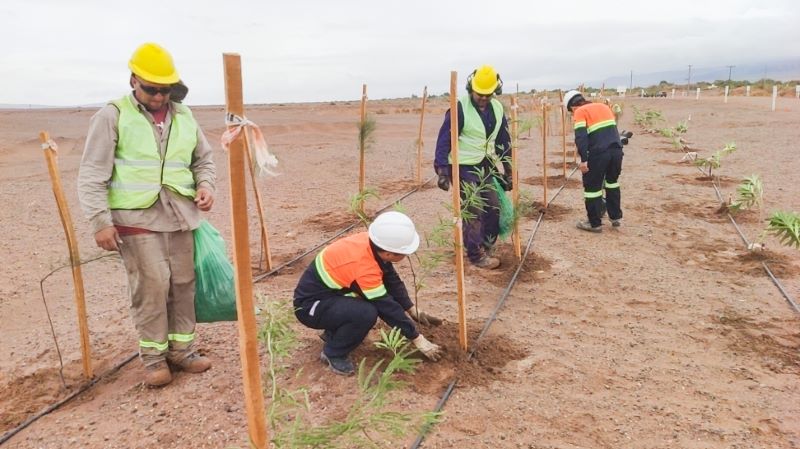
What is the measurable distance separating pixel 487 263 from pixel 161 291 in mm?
2926

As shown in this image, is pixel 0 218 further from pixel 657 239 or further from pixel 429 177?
pixel 657 239

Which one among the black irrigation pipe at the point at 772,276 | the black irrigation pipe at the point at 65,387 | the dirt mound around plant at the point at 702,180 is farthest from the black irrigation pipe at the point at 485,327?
the dirt mound around plant at the point at 702,180

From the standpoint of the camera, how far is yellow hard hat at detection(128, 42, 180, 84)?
262 centimetres

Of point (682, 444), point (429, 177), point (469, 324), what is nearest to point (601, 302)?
point (469, 324)

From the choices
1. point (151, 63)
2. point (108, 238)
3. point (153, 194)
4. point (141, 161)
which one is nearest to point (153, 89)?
point (151, 63)

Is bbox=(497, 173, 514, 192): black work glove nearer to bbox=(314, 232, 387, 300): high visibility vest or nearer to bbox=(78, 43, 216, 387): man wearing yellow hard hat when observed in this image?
bbox=(314, 232, 387, 300): high visibility vest

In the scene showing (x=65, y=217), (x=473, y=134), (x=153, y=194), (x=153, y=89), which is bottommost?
(x=65, y=217)

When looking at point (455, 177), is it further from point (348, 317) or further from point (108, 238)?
point (108, 238)

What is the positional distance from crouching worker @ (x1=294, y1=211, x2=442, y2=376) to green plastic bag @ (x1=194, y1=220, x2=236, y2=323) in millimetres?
397

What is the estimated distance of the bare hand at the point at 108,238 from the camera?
2705 mm

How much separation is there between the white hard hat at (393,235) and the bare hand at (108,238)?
126 cm

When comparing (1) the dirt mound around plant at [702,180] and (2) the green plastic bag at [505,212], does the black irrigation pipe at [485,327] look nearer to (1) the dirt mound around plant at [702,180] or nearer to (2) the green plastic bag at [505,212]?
(2) the green plastic bag at [505,212]

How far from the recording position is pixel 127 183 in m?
2.80

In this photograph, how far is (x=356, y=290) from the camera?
3109 mm
